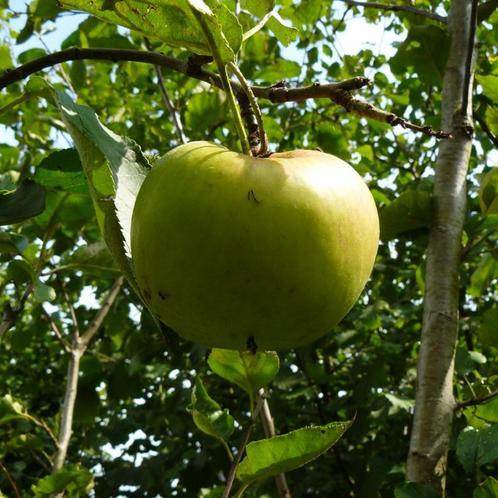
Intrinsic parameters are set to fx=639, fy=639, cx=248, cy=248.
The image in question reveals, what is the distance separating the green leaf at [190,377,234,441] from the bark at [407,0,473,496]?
14.8 inches

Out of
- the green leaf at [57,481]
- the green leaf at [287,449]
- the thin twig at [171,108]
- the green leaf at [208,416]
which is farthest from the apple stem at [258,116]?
the thin twig at [171,108]

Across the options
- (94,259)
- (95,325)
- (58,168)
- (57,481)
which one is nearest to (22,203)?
(58,168)

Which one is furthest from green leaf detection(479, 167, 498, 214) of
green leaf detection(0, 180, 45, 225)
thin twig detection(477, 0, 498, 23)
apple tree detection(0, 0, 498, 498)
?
green leaf detection(0, 180, 45, 225)

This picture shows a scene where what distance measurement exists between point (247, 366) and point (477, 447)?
1.87ft

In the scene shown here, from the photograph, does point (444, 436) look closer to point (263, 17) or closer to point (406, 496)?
point (406, 496)

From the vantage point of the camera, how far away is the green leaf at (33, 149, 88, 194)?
1010 millimetres

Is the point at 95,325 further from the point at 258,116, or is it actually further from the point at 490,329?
the point at 258,116

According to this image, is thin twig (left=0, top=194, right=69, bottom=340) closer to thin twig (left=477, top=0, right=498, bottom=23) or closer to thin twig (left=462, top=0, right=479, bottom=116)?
thin twig (left=462, top=0, right=479, bottom=116)

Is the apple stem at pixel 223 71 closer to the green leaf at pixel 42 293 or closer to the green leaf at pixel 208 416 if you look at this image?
the green leaf at pixel 208 416

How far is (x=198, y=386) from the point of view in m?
1.09

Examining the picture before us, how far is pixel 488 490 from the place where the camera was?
3.51ft

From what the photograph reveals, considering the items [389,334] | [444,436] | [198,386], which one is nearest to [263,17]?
[198,386]

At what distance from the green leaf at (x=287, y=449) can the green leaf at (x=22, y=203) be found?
46 centimetres

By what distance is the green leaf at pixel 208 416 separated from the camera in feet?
3.57
